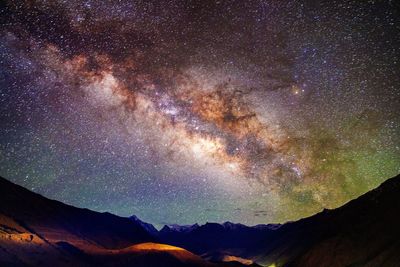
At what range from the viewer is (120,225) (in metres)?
119

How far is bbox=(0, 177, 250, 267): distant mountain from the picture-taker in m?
54.6

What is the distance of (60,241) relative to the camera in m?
66.3

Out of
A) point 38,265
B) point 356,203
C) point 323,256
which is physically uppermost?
point 356,203

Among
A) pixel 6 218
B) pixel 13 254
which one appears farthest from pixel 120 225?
pixel 13 254

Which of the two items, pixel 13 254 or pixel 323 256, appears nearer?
pixel 13 254

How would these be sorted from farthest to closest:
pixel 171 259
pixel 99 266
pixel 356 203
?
pixel 356 203 → pixel 171 259 → pixel 99 266

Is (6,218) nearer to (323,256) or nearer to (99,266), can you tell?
(99,266)

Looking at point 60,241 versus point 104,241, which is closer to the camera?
point 60,241

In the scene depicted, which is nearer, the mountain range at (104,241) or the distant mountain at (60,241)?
the mountain range at (104,241)

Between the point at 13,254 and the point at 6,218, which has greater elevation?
the point at 6,218

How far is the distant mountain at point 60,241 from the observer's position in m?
54.6

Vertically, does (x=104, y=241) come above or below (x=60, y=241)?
above

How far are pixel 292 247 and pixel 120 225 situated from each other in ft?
205

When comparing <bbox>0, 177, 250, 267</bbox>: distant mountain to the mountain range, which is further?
<bbox>0, 177, 250, 267</bbox>: distant mountain
